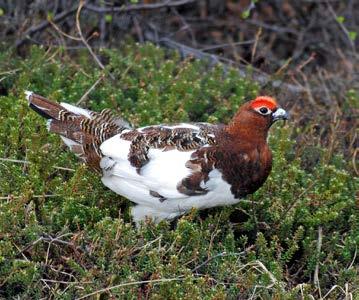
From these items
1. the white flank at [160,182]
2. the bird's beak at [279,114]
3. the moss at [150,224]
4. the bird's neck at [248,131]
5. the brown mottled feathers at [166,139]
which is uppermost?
the bird's beak at [279,114]

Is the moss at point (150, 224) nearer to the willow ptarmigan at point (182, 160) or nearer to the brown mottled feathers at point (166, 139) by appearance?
the willow ptarmigan at point (182, 160)

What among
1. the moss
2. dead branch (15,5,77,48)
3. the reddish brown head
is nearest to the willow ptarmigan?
the reddish brown head

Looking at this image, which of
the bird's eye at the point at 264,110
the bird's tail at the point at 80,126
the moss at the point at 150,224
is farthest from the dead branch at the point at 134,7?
the bird's eye at the point at 264,110

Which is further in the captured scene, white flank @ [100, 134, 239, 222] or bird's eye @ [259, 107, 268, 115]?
bird's eye @ [259, 107, 268, 115]

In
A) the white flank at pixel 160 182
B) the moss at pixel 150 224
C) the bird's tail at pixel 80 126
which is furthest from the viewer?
the bird's tail at pixel 80 126

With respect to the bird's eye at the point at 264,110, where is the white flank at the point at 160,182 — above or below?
below

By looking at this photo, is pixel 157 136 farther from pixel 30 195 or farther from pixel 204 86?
pixel 204 86

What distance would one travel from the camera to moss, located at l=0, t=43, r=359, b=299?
388cm

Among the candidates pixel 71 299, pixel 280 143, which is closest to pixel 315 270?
pixel 280 143

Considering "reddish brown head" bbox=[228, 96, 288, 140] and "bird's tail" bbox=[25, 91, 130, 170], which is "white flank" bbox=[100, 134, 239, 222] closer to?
"bird's tail" bbox=[25, 91, 130, 170]

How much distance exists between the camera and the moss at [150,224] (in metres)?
3.88

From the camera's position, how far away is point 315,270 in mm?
4383

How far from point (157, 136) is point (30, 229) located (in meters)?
0.87

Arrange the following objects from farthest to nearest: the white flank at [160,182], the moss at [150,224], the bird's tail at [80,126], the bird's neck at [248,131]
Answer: the bird's tail at [80,126] → the bird's neck at [248,131] → the white flank at [160,182] → the moss at [150,224]
